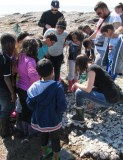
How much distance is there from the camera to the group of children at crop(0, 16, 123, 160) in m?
4.77

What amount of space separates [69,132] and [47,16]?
397 centimetres

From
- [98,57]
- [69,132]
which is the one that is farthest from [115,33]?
[69,132]

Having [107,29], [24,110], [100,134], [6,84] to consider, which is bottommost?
[100,134]

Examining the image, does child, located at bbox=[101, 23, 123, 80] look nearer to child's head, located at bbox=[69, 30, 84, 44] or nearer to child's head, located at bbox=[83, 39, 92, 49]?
child's head, located at bbox=[69, 30, 84, 44]

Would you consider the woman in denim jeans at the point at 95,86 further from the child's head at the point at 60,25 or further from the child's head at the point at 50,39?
the child's head at the point at 60,25

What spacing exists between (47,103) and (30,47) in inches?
50.7

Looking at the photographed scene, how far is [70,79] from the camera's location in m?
8.04

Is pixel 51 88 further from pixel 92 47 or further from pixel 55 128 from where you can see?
pixel 92 47

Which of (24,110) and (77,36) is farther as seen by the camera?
(77,36)

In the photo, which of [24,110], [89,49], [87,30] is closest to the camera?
[24,110]

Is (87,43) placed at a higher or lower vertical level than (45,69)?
lower

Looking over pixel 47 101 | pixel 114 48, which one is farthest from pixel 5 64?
pixel 114 48

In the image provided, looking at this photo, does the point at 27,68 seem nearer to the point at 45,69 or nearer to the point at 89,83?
the point at 45,69

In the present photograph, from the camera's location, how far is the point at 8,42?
5562 mm
